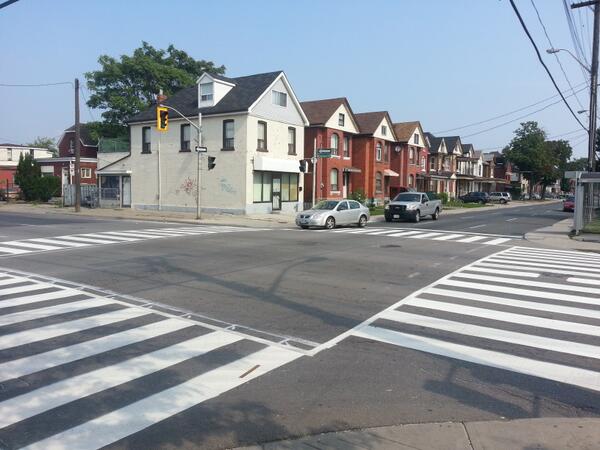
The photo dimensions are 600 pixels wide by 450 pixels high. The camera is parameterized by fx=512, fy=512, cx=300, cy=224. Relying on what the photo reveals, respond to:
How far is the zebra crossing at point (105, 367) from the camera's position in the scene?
408cm

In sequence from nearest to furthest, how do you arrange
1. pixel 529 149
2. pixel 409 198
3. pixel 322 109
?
pixel 409 198, pixel 322 109, pixel 529 149

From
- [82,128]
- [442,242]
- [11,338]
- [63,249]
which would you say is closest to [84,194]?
[82,128]

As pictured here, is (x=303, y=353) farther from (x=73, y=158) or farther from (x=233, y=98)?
(x=73, y=158)

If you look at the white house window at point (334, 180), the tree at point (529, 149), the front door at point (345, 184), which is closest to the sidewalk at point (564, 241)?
the white house window at point (334, 180)

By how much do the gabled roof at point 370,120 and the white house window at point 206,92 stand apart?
56.1ft

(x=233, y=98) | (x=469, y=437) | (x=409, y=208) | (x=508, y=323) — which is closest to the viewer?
(x=469, y=437)

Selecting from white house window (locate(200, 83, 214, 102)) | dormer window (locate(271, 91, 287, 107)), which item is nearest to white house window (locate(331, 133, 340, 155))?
dormer window (locate(271, 91, 287, 107))

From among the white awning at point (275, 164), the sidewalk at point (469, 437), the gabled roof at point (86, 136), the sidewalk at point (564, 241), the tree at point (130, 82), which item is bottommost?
the sidewalk at point (469, 437)

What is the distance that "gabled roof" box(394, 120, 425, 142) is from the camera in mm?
53991

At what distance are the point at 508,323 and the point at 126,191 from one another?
1403 inches

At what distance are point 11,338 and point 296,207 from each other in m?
31.2

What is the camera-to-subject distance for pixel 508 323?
7273mm

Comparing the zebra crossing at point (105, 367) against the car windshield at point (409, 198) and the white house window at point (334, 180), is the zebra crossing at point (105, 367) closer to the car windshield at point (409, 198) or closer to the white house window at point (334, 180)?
the car windshield at point (409, 198)

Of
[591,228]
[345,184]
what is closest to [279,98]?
[345,184]
